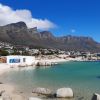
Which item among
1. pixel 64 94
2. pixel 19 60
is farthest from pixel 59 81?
pixel 19 60

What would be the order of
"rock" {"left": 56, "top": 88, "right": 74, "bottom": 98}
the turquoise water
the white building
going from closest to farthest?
"rock" {"left": 56, "top": 88, "right": 74, "bottom": 98} → the turquoise water → the white building

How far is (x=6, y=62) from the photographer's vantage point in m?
101

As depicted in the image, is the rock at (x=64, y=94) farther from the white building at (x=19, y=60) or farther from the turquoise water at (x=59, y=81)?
the white building at (x=19, y=60)

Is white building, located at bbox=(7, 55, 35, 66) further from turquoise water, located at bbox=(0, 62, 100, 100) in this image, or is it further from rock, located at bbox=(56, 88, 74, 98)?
rock, located at bbox=(56, 88, 74, 98)

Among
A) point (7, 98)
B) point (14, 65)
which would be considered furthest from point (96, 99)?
point (14, 65)

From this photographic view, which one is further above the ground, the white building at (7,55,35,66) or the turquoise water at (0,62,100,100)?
the white building at (7,55,35,66)

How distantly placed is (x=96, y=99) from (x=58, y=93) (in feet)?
23.3

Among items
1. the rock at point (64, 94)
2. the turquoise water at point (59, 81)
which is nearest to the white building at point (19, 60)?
the turquoise water at point (59, 81)

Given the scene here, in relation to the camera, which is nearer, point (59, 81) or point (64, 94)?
point (64, 94)

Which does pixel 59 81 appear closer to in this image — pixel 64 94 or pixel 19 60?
pixel 64 94

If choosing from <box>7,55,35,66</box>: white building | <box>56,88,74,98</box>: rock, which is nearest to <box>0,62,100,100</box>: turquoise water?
<box>56,88,74,98</box>: rock

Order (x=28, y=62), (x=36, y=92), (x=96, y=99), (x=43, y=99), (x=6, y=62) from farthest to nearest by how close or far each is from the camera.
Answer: (x=28, y=62) < (x=6, y=62) < (x=36, y=92) < (x=43, y=99) < (x=96, y=99)

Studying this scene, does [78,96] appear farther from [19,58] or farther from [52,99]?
[19,58]

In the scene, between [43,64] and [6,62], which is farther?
[43,64]
